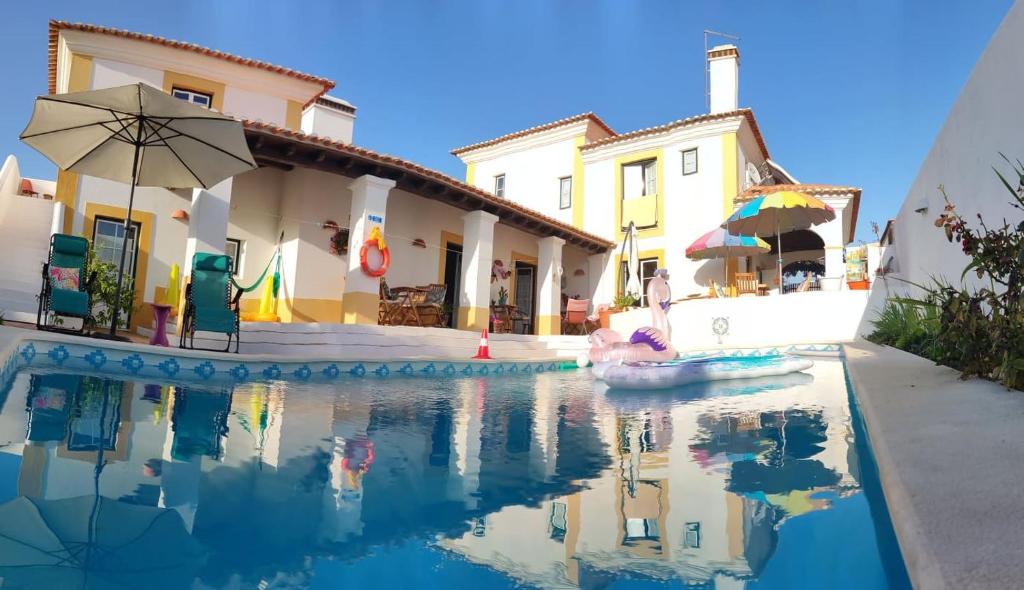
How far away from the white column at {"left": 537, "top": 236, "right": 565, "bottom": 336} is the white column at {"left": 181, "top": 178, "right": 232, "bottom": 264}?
25.1 ft

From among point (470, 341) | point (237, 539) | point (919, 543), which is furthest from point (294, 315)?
point (919, 543)

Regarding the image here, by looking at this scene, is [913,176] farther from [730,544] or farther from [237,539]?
[237,539]

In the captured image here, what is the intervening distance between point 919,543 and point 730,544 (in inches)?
31.8

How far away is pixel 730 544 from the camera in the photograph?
1603 millimetres

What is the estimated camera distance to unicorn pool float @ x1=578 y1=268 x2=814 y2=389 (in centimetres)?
594

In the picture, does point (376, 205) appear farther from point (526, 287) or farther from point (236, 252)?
point (526, 287)


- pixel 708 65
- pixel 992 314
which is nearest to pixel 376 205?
pixel 992 314

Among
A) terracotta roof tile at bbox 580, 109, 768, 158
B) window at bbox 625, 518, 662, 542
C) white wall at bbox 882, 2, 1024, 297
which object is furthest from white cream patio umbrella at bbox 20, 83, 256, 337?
terracotta roof tile at bbox 580, 109, 768, 158

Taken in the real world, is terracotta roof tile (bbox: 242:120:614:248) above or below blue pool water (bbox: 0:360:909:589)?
above

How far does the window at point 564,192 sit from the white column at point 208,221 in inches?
457

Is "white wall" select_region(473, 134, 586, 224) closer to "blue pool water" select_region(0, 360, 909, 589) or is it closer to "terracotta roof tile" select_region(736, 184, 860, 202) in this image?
"terracotta roof tile" select_region(736, 184, 860, 202)

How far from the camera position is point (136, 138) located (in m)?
6.94

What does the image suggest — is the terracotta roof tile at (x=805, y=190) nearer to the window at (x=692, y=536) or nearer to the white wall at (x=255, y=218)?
the white wall at (x=255, y=218)

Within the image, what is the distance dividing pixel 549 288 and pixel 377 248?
17.8ft
